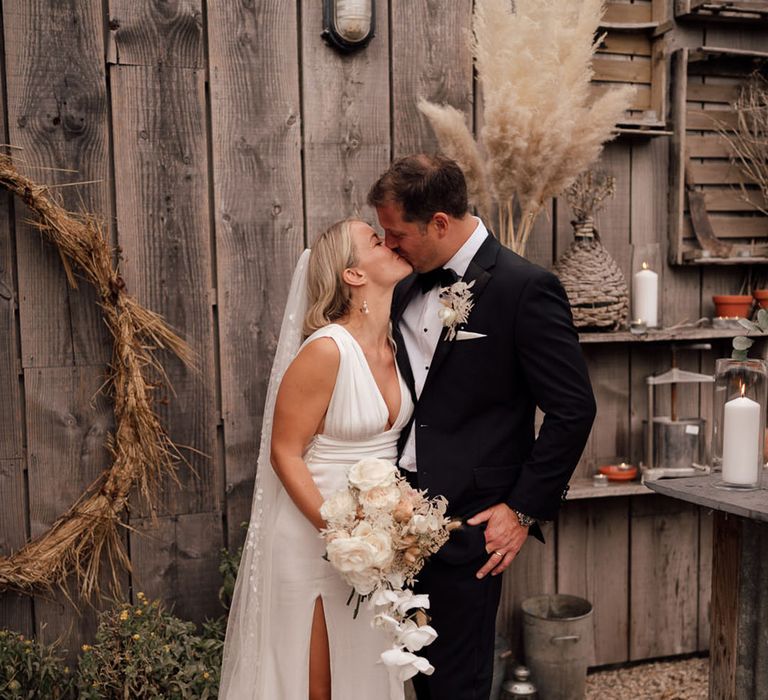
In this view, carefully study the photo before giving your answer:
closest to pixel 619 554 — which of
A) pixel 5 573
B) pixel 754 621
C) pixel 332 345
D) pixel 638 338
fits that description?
pixel 638 338

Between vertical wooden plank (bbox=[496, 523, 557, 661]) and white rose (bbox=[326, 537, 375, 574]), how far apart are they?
1425 millimetres

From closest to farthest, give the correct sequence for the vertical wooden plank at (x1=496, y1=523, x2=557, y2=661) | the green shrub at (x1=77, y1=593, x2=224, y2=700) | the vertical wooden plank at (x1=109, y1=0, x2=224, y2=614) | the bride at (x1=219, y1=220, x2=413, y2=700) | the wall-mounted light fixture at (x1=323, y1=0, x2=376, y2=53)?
the bride at (x1=219, y1=220, x2=413, y2=700)
the green shrub at (x1=77, y1=593, x2=224, y2=700)
the vertical wooden plank at (x1=109, y1=0, x2=224, y2=614)
the wall-mounted light fixture at (x1=323, y1=0, x2=376, y2=53)
the vertical wooden plank at (x1=496, y1=523, x2=557, y2=661)

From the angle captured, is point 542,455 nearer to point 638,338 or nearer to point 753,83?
point 638,338

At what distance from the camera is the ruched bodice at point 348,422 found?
1.97m

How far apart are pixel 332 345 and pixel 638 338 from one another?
1321 millimetres

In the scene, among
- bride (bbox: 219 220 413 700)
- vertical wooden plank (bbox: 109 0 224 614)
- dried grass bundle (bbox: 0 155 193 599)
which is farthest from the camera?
vertical wooden plank (bbox: 109 0 224 614)

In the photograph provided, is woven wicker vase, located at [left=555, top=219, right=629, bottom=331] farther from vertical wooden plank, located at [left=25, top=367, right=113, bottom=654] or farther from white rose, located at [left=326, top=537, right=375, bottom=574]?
vertical wooden plank, located at [left=25, top=367, right=113, bottom=654]

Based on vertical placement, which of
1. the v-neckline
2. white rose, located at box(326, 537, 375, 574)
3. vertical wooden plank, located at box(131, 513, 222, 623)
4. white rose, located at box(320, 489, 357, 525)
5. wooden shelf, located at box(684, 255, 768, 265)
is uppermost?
wooden shelf, located at box(684, 255, 768, 265)

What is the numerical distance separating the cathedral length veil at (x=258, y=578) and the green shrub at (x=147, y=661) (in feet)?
0.62

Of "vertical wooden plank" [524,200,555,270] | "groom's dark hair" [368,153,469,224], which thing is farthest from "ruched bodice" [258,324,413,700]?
"vertical wooden plank" [524,200,555,270]

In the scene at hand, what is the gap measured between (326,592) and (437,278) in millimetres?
826

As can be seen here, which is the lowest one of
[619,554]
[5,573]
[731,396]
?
[619,554]

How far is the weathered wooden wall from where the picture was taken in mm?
2398

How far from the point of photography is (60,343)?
2.44 meters
